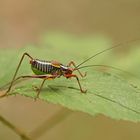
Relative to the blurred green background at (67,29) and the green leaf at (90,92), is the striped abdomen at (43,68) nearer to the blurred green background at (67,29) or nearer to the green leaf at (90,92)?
the green leaf at (90,92)

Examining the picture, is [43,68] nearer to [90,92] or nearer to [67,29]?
[90,92]

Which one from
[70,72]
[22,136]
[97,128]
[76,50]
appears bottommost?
[97,128]

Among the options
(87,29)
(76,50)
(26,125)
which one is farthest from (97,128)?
(87,29)

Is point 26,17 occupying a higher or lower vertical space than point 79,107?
lower

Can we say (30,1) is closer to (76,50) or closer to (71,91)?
(76,50)

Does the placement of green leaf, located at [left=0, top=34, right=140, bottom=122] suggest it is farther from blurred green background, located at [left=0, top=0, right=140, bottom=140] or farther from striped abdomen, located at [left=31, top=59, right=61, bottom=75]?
blurred green background, located at [left=0, top=0, right=140, bottom=140]

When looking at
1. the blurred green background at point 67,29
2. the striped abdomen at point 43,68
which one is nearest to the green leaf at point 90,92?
the striped abdomen at point 43,68
